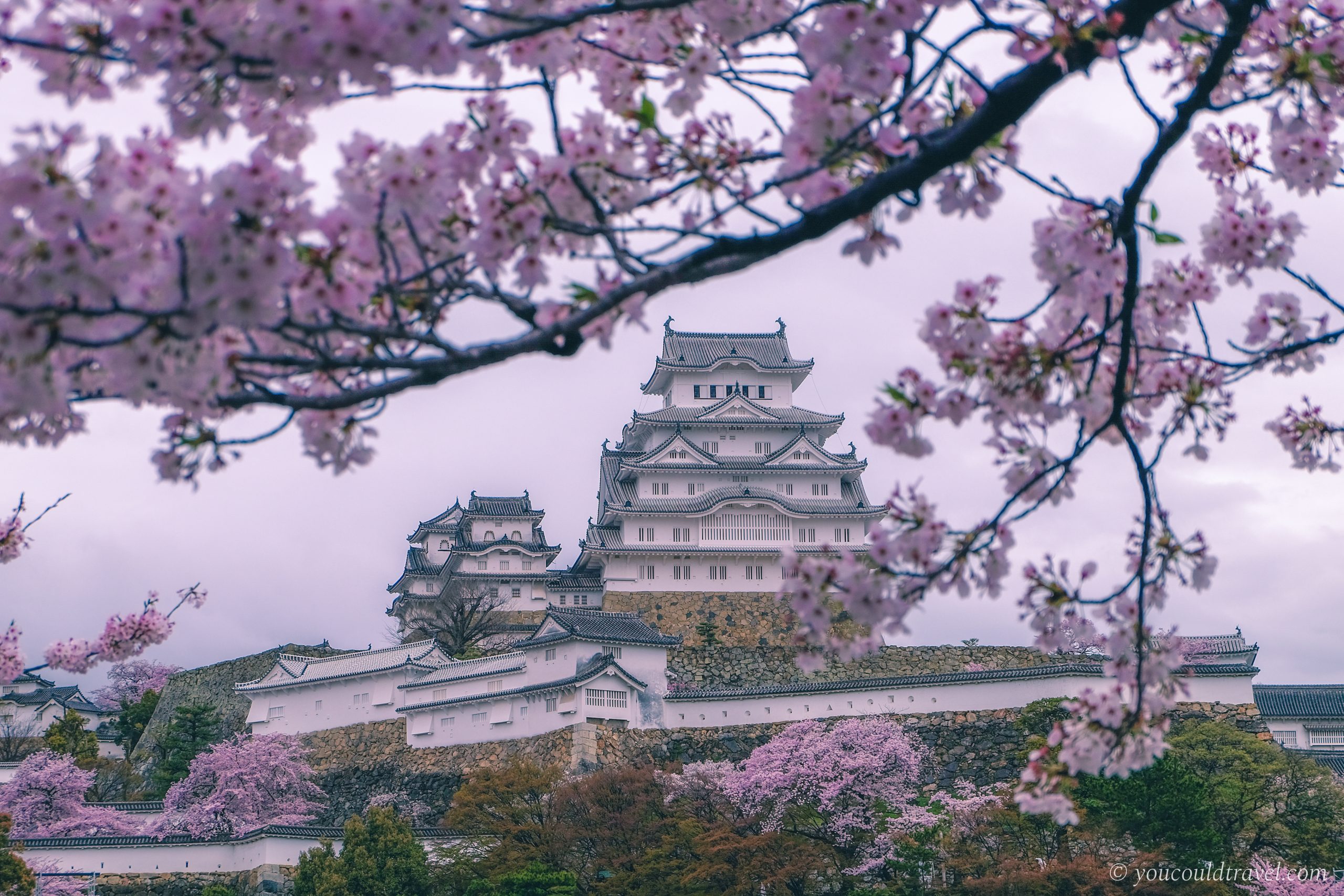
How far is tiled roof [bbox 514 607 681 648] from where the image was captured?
29.2m

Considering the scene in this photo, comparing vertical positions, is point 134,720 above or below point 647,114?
below

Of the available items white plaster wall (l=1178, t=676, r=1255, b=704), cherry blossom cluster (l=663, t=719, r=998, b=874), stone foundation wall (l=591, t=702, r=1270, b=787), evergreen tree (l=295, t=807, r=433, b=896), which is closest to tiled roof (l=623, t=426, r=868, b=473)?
stone foundation wall (l=591, t=702, r=1270, b=787)

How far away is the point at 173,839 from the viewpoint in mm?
26234

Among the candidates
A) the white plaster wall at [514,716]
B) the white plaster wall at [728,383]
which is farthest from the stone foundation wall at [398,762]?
the white plaster wall at [728,383]

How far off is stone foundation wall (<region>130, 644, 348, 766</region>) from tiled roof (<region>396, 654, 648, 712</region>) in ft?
40.9

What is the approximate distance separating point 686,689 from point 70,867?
13870 millimetres

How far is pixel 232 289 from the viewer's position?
10.4 ft

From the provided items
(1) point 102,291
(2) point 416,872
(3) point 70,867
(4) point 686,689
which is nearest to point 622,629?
(4) point 686,689

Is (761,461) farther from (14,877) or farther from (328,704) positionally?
(14,877)

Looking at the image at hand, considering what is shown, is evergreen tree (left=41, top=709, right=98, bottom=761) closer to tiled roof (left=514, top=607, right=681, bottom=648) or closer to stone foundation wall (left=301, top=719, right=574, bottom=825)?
stone foundation wall (left=301, top=719, right=574, bottom=825)

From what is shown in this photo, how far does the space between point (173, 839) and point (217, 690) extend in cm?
1674

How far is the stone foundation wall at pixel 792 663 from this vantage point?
36.5 m

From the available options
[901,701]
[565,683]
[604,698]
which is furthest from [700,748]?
[901,701]

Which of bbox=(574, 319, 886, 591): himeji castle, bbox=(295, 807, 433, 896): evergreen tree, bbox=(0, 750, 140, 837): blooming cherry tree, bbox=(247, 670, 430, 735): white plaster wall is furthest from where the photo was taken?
bbox=(574, 319, 886, 591): himeji castle
